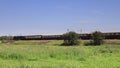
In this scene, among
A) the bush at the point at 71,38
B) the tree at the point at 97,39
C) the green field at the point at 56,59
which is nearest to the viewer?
the green field at the point at 56,59

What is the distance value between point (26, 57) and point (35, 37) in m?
75.7

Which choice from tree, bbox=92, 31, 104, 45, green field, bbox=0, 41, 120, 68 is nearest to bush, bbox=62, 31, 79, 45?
tree, bbox=92, 31, 104, 45

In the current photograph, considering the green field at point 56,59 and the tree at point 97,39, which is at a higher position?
the tree at point 97,39

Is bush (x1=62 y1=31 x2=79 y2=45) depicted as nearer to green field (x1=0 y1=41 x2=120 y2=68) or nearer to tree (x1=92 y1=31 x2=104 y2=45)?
tree (x1=92 y1=31 x2=104 y2=45)

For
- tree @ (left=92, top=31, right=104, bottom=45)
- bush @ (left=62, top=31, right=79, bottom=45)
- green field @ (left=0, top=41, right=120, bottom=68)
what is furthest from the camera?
bush @ (left=62, top=31, right=79, bottom=45)

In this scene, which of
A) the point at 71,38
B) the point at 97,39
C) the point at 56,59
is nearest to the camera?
the point at 56,59

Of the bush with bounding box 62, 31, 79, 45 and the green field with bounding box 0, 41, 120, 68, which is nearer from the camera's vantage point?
the green field with bounding box 0, 41, 120, 68

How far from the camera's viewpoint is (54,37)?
95.2 m

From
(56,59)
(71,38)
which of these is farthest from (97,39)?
(56,59)

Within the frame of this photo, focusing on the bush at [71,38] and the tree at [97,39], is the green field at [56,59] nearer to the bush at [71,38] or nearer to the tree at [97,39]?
the tree at [97,39]

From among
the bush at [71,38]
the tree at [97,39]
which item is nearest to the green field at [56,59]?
the tree at [97,39]

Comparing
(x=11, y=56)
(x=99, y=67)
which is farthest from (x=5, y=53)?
(x=99, y=67)

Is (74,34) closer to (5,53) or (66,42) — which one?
(66,42)

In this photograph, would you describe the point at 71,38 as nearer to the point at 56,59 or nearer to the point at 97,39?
the point at 97,39
